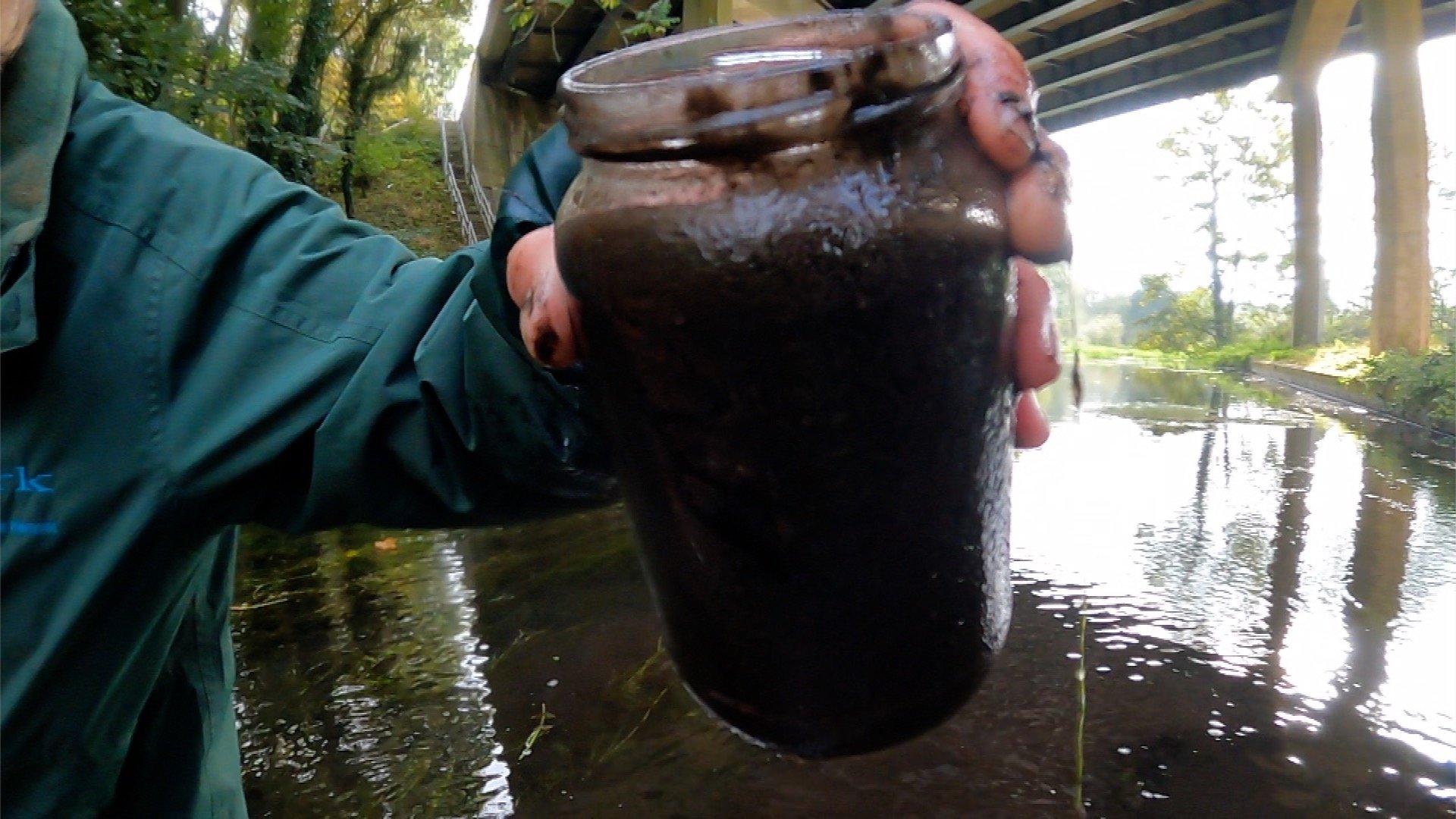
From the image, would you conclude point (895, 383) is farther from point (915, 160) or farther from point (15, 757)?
point (15, 757)

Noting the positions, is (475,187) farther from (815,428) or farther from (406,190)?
(815,428)

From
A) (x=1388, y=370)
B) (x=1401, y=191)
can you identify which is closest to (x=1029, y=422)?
(x=1388, y=370)

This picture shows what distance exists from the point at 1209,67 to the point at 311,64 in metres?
12.7

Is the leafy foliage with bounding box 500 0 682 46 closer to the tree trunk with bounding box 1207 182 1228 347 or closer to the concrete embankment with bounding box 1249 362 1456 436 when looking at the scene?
the concrete embankment with bounding box 1249 362 1456 436

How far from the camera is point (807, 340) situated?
0.61m

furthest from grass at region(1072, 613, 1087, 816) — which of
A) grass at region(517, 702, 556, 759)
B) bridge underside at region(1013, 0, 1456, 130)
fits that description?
bridge underside at region(1013, 0, 1456, 130)

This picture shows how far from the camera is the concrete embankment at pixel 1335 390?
919 cm

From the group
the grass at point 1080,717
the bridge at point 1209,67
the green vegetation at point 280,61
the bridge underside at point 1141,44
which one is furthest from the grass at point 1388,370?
the green vegetation at point 280,61

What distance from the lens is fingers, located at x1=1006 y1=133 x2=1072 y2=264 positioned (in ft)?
2.12

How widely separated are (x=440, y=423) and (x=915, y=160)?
0.69 m

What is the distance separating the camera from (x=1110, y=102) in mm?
16062

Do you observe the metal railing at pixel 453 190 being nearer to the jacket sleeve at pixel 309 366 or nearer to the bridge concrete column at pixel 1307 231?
the jacket sleeve at pixel 309 366

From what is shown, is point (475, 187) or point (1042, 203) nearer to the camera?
point (1042, 203)

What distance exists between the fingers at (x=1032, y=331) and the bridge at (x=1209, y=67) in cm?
659
